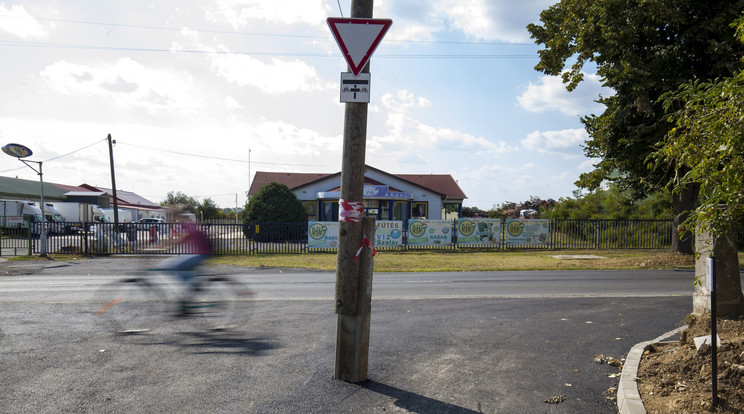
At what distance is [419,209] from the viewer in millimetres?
43719

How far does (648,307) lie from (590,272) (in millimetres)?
7185

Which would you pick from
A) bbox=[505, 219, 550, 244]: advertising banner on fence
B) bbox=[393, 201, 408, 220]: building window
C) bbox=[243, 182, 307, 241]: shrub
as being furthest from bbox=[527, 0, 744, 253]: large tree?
bbox=[393, 201, 408, 220]: building window

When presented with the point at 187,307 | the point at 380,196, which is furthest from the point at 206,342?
the point at 380,196

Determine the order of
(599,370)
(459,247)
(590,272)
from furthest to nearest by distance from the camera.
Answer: (459,247) < (590,272) < (599,370)

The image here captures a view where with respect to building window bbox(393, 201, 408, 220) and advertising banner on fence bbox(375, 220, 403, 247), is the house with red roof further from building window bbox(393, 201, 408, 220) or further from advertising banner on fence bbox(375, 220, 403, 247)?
advertising banner on fence bbox(375, 220, 403, 247)

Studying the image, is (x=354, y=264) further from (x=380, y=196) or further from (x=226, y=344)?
(x=380, y=196)

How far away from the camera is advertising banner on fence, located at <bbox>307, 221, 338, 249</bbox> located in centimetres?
2584

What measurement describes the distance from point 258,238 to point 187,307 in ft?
58.1

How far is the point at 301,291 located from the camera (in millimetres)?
11477

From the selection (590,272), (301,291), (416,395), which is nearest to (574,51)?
(590,272)

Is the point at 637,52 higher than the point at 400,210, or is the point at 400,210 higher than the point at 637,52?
the point at 637,52

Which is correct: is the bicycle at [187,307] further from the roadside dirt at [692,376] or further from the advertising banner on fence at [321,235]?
the advertising banner on fence at [321,235]

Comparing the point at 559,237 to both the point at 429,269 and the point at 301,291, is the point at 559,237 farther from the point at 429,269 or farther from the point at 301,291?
the point at 301,291

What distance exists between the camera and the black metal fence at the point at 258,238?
76.7ft
